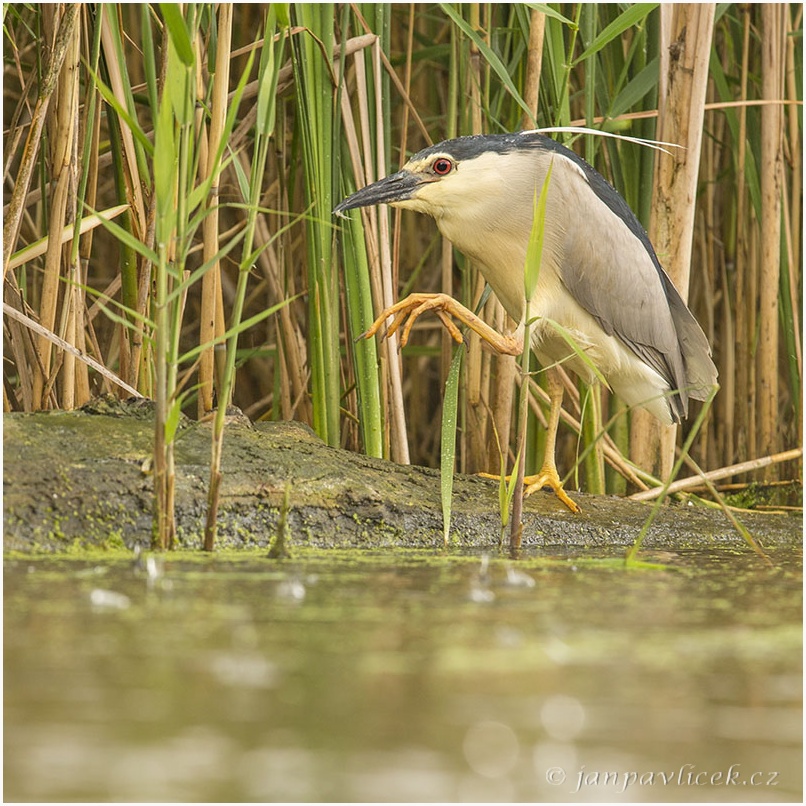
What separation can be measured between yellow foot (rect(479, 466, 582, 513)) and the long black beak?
0.77 metres

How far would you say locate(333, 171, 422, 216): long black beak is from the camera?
2.99 meters

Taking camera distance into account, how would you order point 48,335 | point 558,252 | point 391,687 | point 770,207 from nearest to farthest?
point 391,687 < point 48,335 < point 558,252 < point 770,207

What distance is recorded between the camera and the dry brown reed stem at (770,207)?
3.67 meters

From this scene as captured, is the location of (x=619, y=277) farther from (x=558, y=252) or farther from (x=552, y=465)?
(x=552, y=465)

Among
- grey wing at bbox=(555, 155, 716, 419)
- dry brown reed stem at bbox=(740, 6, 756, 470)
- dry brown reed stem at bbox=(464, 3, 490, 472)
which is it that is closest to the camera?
grey wing at bbox=(555, 155, 716, 419)

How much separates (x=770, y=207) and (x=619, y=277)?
0.64m

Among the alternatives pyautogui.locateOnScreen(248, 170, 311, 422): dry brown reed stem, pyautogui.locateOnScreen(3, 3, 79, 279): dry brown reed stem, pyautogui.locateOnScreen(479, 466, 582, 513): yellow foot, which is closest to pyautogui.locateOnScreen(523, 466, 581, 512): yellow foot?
pyautogui.locateOnScreen(479, 466, 582, 513): yellow foot

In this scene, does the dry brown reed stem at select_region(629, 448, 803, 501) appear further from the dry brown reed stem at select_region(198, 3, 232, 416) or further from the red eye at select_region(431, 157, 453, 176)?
the dry brown reed stem at select_region(198, 3, 232, 416)

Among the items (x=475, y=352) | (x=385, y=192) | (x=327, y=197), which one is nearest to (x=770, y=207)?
(x=475, y=352)

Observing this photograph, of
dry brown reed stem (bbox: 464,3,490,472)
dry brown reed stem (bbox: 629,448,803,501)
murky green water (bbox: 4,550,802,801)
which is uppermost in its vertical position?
dry brown reed stem (bbox: 464,3,490,472)

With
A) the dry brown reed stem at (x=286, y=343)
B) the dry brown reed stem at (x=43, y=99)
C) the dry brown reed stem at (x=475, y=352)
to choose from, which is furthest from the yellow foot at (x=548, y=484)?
the dry brown reed stem at (x=43, y=99)

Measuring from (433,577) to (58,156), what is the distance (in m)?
1.37

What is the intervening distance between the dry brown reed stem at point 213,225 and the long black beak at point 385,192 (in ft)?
1.04

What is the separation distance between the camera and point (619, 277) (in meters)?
3.44
